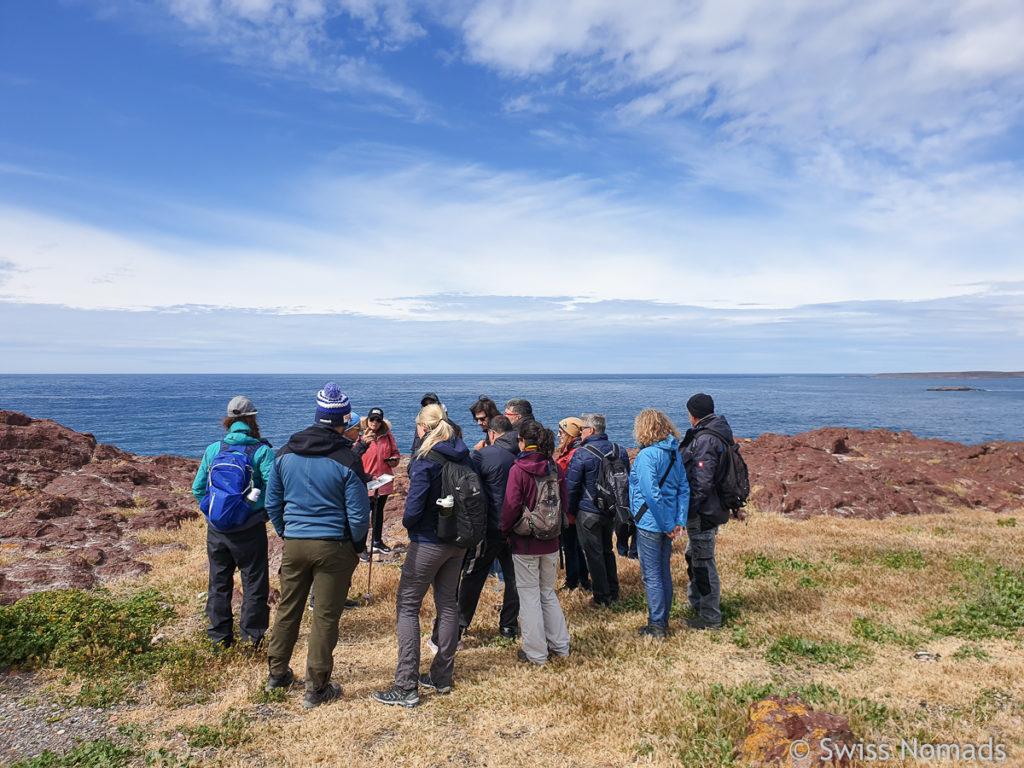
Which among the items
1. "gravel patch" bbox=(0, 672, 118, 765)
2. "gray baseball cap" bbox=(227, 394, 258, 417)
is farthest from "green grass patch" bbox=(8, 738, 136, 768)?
"gray baseball cap" bbox=(227, 394, 258, 417)

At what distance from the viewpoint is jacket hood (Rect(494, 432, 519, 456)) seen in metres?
6.46

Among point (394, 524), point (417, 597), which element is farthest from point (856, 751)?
point (394, 524)

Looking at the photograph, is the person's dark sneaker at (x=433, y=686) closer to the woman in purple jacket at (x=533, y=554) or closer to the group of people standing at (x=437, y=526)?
the group of people standing at (x=437, y=526)

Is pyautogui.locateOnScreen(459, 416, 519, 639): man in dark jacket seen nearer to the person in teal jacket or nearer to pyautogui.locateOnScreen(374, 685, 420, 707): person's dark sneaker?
pyautogui.locateOnScreen(374, 685, 420, 707): person's dark sneaker

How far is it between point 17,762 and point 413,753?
123 inches

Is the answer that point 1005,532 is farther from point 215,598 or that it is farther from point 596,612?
point 215,598

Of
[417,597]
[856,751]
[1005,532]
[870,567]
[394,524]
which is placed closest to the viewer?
[856,751]

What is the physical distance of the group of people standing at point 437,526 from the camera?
17.3 ft

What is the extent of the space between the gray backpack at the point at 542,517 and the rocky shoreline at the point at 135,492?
306 inches

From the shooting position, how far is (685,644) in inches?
268

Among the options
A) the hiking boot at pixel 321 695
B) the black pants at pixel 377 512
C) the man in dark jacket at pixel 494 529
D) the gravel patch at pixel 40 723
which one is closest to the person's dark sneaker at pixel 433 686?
the hiking boot at pixel 321 695

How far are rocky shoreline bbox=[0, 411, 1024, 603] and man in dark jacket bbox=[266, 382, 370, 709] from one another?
19.5 ft

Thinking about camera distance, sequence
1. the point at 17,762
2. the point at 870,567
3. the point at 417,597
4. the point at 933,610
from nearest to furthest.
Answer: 1. the point at 17,762
2. the point at 417,597
3. the point at 933,610
4. the point at 870,567

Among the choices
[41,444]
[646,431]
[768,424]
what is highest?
[646,431]
